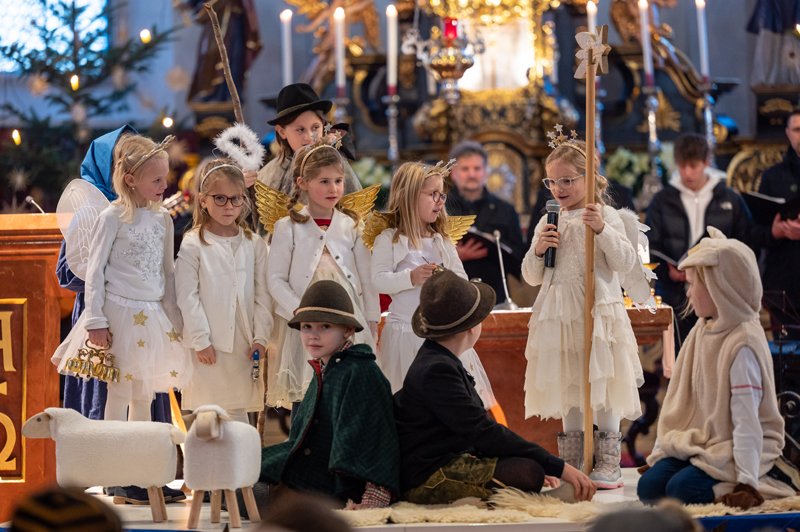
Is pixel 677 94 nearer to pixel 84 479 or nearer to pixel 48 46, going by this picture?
pixel 48 46

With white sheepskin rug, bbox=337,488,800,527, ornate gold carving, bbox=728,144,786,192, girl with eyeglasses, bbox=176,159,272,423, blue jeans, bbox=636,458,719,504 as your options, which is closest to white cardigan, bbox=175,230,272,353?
girl with eyeglasses, bbox=176,159,272,423

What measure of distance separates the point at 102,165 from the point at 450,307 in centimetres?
186

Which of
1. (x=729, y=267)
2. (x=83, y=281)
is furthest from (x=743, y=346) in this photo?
(x=83, y=281)

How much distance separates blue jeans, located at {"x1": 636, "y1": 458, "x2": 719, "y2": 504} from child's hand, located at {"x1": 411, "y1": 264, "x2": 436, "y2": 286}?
1.16m

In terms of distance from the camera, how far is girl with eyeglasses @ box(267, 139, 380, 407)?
543cm

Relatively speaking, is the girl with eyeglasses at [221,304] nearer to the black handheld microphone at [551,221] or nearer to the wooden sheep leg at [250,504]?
the wooden sheep leg at [250,504]

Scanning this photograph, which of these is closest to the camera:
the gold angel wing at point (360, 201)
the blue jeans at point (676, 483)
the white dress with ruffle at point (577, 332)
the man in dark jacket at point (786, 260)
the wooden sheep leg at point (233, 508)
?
the wooden sheep leg at point (233, 508)

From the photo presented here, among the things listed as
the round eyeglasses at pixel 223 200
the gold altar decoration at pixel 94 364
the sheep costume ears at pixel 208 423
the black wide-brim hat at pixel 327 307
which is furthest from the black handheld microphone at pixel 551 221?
the gold altar decoration at pixel 94 364

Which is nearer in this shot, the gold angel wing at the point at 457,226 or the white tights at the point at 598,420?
the white tights at the point at 598,420

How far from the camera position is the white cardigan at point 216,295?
529 centimetres

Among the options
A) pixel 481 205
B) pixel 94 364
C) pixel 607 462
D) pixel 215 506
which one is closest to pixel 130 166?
pixel 94 364

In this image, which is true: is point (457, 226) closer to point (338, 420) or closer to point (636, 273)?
point (636, 273)

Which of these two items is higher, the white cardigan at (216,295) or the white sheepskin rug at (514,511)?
the white cardigan at (216,295)

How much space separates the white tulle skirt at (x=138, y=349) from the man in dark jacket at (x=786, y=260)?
3290 millimetres
